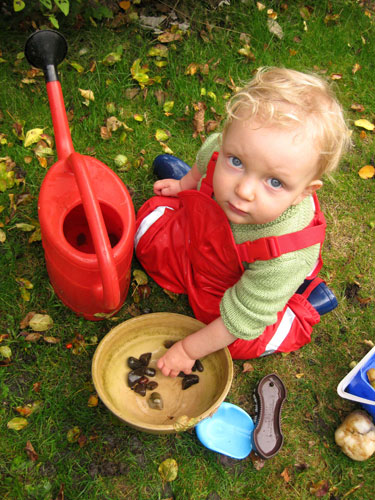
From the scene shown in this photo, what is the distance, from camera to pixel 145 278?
84.3 inches

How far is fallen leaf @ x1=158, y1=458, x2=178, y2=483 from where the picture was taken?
5.78 ft

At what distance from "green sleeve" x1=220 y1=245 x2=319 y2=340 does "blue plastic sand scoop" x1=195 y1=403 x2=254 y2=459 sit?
0.46 metres

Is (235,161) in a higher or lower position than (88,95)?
higher

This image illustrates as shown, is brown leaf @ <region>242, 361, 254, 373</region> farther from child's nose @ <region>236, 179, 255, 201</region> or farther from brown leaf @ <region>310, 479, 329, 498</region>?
child's nose @ <region>236, 179, 255, 201</region>

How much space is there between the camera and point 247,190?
52.6 inches

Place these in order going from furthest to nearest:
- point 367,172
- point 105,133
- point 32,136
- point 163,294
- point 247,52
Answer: point 247,52 < point 367,172 < point 105,133 < point 32,136 < point 163,294

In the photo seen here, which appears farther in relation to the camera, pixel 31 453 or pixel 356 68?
pixel 356 68

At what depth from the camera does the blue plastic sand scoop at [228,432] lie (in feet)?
6.01

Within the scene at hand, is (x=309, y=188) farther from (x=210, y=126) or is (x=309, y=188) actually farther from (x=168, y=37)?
(x=168, y=37)

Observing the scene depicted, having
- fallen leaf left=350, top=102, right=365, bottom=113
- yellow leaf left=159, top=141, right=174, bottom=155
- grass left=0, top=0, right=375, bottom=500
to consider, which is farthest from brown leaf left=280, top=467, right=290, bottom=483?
fallen leaf left=350, top=102, right=365, bottom=113

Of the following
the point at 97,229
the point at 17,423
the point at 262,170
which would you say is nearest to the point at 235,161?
the point at 262,170

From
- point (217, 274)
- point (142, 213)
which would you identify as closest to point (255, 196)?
point (217, 274)

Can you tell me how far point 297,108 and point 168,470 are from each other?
141 centimetres

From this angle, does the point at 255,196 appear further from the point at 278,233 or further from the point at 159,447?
the point at 159,447
